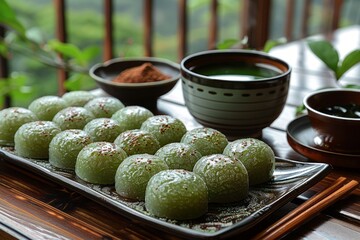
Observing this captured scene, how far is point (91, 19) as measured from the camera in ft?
14.8

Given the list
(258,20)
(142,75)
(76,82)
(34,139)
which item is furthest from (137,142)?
(258,20)

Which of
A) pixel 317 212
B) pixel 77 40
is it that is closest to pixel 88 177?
pixel 317 212

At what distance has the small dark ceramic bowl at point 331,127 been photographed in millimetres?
1018

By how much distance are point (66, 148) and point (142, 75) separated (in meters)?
0.43

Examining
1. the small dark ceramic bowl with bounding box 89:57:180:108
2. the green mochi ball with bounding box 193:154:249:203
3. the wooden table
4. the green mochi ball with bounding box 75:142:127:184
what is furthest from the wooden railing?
the green mochi ball with bounding box 193:154:249:203

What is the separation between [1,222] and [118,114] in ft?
1.05

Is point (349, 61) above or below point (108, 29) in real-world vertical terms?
above

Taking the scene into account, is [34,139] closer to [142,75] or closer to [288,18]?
[142,75]

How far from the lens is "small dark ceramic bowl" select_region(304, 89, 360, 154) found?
1.02m

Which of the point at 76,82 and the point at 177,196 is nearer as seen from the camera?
the point at 177,196

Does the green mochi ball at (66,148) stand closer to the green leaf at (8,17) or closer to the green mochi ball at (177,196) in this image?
the green mochi ball at (177,196)

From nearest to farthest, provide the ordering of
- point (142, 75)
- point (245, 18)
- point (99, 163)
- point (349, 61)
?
point (99, 163)
point (349, 61)
point (142, 75)
point (245, 18)

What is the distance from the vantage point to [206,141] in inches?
37.2

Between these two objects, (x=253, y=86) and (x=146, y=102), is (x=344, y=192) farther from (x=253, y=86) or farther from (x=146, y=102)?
(x=146, y=102)
